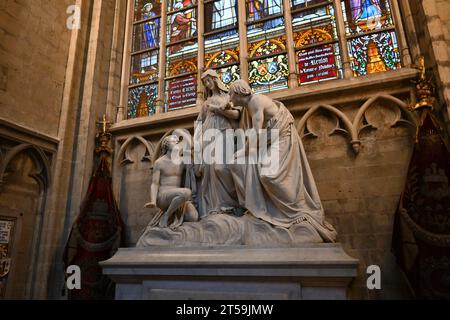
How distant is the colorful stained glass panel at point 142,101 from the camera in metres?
5.02

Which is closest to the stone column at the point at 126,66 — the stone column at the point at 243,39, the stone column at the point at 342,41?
the stone column at the point at 243,39

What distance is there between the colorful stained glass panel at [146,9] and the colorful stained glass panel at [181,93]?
1.42 m

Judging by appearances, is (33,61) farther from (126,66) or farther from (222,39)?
(222,39)

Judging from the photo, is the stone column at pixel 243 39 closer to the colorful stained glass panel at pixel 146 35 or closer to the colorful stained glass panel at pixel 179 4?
the colorful stained glass panel at pixel 179 4

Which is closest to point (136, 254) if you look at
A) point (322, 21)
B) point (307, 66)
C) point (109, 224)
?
point (109, 224)

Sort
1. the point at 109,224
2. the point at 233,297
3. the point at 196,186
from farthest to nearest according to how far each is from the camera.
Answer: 1. the point at 109,224
2. the point at 196,186
3. the point at 233,297

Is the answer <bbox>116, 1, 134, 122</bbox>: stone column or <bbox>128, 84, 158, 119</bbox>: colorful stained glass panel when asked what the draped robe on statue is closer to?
<bbox>128, 84, 158, 119</bbox>: colorful stained glass panel

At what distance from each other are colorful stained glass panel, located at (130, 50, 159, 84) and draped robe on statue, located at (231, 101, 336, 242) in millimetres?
2884

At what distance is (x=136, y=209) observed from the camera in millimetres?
4398

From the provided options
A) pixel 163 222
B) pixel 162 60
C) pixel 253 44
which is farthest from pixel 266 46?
pixel 163 222

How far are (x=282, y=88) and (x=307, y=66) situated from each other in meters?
0.42

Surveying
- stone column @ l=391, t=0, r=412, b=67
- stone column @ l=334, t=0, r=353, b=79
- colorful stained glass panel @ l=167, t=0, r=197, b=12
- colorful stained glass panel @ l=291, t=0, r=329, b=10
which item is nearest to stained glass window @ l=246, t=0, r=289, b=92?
colorful stained glass panel @ l=291, t=0, r=329, b=10

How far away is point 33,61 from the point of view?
4.29 metres
